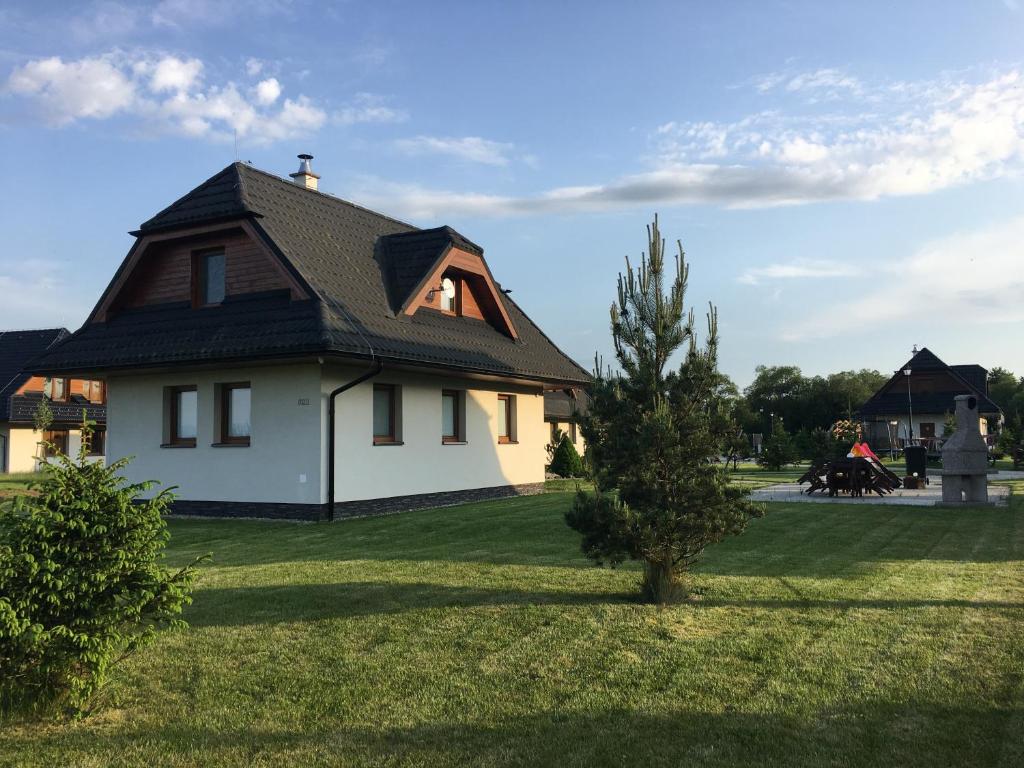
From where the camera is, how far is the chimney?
65.5 feet

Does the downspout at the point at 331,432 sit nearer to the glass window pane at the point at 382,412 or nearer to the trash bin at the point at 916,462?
the glass window pane at the point at 382,412

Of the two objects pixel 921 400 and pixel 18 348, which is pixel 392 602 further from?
pixel 921 400

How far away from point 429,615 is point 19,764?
322cm

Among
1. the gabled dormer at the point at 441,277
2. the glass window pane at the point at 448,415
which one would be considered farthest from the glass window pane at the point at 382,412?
the glass window pane at the point at 448,415

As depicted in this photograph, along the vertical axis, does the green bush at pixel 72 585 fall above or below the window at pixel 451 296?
below

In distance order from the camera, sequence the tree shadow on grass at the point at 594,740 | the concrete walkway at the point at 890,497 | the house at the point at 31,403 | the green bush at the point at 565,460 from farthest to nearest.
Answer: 1. the house at the point at 31,403
2. the green bush at the point at 565,460
3. the concrete walkway at the point at 890,497
4. the tree shadow on grass at the point at 594,740

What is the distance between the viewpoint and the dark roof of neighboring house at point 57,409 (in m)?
35.9

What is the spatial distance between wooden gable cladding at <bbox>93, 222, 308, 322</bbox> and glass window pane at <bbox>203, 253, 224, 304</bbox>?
231 mm

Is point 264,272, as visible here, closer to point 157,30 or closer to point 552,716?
point 157,30

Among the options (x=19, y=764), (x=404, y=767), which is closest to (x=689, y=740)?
(x=404, y=767)

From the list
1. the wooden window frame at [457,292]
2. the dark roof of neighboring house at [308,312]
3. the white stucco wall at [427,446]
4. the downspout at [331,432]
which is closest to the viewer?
the dark roof of neighboring house at [308,312]

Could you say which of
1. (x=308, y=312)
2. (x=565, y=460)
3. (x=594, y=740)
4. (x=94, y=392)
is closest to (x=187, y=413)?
(x=308, y=312)

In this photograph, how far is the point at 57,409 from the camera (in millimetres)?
37344

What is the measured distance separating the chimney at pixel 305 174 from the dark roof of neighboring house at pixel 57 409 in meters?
20.6
